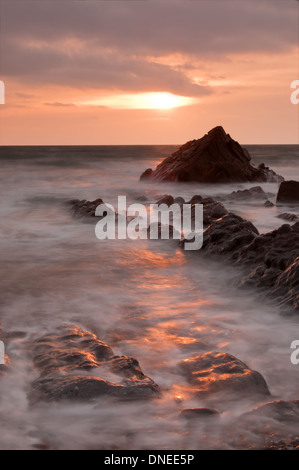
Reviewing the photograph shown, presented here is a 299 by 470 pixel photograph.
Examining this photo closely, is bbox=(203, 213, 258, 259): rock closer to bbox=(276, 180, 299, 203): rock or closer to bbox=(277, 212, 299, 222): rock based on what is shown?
bbox=(277, 212, 299, 222): rock

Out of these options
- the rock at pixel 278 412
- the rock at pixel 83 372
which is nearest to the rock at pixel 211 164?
the rock at pixel 83 372

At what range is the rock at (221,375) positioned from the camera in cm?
342

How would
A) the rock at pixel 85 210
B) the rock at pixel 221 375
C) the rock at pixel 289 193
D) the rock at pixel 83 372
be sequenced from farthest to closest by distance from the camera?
the rock at pixel 289 193 → the rock at pixel 85 210 → the rock at pixel 221 375 → the rock at pixel 83 372

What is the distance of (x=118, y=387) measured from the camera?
3.36 metres

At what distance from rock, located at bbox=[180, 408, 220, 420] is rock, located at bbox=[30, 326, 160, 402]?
0.31m

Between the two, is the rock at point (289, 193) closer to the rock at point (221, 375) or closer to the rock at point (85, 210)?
the rock at point (85, 210)

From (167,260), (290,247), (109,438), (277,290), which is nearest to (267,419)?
(109,438)

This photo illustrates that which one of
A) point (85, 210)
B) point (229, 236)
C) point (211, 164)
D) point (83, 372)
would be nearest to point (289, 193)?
point (211, 164)

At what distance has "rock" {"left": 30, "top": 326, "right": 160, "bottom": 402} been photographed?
3.31 metres

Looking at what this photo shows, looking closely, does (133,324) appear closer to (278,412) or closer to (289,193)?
(278,412)

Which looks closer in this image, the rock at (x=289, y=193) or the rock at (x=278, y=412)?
the rock at (x=278, y=412)

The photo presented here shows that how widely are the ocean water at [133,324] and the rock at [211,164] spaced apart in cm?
1091

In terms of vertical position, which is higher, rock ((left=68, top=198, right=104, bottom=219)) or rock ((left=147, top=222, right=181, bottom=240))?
rock ((left=68, top=198, right=104, bottom=219))

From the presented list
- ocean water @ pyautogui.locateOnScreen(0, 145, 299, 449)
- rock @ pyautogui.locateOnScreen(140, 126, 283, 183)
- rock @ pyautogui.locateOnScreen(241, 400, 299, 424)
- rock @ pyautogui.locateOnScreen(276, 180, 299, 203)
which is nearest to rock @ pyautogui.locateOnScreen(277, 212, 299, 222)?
rock @ pyautogui.locateOnScreen(276, 180, 299, 203)
